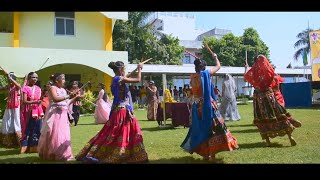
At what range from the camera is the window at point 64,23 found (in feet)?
69.8

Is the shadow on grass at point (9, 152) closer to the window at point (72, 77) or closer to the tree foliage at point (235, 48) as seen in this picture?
the window at point (72, 77)

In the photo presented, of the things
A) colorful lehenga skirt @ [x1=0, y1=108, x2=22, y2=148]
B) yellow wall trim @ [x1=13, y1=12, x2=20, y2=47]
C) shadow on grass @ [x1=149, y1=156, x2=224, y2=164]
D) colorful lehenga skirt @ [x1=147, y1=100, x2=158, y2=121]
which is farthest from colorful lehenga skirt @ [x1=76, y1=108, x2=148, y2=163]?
yellow wall trim @ [x1=13, y1=12, x2=20, y2=47]

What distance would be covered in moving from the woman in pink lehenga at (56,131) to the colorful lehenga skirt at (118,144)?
590 millimetres

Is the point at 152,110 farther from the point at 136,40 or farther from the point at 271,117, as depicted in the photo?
the point at 136,40

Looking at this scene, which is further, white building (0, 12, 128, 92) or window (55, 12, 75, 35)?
window (55, 12, 75, 35)

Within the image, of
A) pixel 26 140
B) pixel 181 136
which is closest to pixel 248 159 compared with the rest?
pixel 181 136

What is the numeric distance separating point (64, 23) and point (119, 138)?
645 inches

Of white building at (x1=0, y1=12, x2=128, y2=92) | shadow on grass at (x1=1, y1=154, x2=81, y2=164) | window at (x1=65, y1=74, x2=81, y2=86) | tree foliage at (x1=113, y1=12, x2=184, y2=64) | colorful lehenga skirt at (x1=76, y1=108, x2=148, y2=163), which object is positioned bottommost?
shadow on grass at (x1=1, y1=154, x2=81, y2=164)

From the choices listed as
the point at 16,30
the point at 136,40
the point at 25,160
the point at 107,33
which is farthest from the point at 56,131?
the point at 136,40

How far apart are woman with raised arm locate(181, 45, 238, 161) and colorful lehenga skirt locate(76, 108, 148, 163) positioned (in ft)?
2.94

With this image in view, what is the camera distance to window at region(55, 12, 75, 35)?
21281 mm

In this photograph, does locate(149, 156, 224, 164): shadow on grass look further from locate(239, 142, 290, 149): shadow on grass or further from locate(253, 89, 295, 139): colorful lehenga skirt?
locate(253, 89, 295, 139): colorful lehenga skirt
